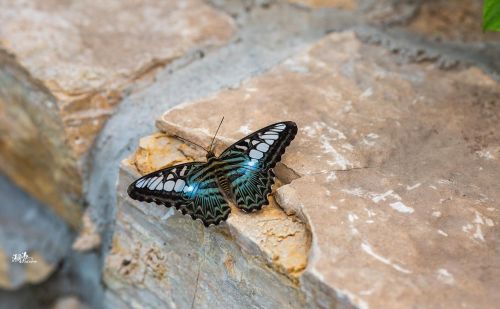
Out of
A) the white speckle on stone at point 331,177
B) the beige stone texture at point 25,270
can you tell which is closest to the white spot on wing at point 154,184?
the white speckle on stone at point 331,177

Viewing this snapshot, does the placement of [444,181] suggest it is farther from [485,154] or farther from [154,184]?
[154,184]

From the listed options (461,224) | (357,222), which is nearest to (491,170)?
(461,224)

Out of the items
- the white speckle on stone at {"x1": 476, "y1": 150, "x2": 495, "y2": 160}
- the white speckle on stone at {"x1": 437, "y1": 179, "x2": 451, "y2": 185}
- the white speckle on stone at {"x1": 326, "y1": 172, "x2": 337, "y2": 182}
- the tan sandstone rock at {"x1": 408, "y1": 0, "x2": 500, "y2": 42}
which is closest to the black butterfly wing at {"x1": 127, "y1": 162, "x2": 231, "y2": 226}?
the white speckle on stone at {"x1": 326, "y1": 172, "x2": 337, "y2": 182}

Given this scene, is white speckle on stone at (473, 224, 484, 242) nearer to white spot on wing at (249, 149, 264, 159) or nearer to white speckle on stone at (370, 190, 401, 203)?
white speckle on stone at (370, 190, 401, 203)

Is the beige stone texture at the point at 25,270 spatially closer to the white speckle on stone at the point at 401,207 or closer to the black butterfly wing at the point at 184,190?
the black butterfly wing at the point at 184,190

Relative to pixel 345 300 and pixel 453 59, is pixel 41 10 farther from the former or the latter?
pixel 345 300

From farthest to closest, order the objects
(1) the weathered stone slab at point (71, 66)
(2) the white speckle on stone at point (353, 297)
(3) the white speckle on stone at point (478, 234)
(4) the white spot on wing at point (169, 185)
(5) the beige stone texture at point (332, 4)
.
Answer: (5) the beige stone texture at point (332, 4) < (1) the weathered stone slab at point (71, 66) < (4) the white spot on wing at point (169, 185) < (3) the white speckle on stone at point (478, 234) < (2) the white speckle on stone at point (353, 297)

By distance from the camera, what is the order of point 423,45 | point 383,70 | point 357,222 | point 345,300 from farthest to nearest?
point 423,45
point 383,70
point 357,222
point 345,300

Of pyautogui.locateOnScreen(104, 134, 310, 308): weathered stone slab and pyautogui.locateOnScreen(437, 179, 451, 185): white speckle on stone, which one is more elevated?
pyautogui.locateOnScreen(437, 179, 451, 185): white speckle on stone
